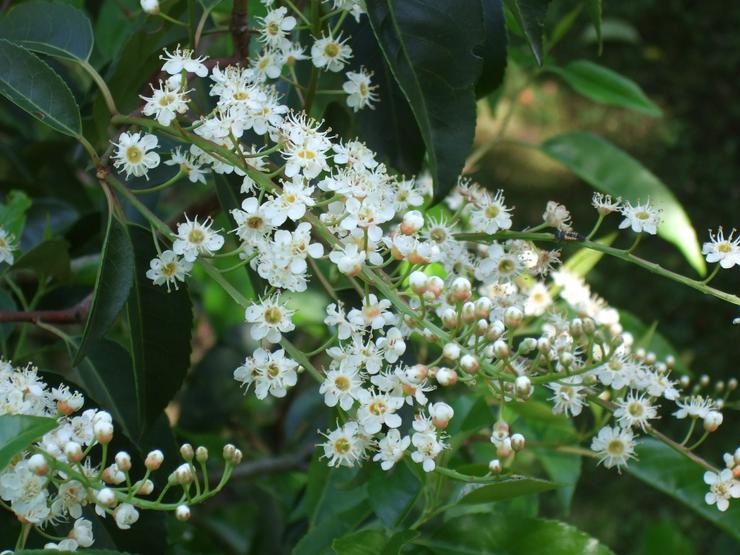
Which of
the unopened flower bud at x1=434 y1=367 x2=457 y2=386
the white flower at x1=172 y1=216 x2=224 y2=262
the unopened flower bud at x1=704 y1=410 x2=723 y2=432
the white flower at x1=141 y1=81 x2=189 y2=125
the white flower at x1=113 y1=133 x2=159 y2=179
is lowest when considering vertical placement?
the unopened flower bud at x1=704 y1=410 x2=723 y2=432

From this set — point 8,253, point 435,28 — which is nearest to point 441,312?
point 435,28

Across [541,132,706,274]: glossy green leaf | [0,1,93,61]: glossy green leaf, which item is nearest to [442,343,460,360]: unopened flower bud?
[0,1,93,61]: glossy green leaf

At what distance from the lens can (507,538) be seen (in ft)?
2.92

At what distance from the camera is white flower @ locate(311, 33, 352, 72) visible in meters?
0.88

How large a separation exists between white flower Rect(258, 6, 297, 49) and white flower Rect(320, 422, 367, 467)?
36 cm

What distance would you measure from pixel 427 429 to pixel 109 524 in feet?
1.06

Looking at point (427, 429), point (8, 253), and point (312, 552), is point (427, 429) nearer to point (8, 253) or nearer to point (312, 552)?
point (312, 552)

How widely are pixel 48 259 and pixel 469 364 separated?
0.59m

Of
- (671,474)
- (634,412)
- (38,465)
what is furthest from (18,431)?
(671,474)

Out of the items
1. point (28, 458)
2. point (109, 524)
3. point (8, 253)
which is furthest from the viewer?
point (8, 253)

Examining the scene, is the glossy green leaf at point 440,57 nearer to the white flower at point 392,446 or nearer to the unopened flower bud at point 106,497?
the white flower at point 392,446

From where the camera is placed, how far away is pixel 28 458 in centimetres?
70

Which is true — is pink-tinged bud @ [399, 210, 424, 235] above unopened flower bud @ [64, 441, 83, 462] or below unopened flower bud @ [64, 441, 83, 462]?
above

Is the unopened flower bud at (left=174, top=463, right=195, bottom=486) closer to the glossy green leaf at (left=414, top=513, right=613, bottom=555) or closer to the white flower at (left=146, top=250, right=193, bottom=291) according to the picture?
the white flower at (left=146, top=250, right=193, bottom=291)
